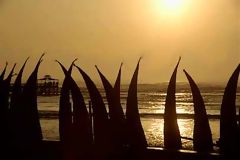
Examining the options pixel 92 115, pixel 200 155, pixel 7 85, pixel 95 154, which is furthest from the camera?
pixel 7 85

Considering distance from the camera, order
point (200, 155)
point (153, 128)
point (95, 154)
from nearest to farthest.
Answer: point (200, 155), point (95, 154), point (153, 128)

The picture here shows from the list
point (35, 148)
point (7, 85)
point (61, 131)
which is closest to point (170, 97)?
point (61, 131)

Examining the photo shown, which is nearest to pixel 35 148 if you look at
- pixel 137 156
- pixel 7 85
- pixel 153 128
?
pixel 7 85

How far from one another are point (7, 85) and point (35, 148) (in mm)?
1029

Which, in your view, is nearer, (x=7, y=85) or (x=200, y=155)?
(x=200, y=155)

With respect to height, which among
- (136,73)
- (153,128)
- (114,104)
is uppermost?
(136,73)

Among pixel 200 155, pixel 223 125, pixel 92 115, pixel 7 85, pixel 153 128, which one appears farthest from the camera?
pixel 153 128

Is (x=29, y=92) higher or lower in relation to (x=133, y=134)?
higher

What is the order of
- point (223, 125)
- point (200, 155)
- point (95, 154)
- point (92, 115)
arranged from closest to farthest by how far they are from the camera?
point (200, 155)
point (223, 125)
point (95, 154)
point (92, 115)

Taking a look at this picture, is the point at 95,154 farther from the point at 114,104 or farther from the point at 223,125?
the point at 223,125

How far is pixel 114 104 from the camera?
4.28 meters

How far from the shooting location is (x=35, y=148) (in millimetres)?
4566

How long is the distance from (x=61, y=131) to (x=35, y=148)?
42cm

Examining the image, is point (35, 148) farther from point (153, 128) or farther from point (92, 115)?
point (153, 128)
